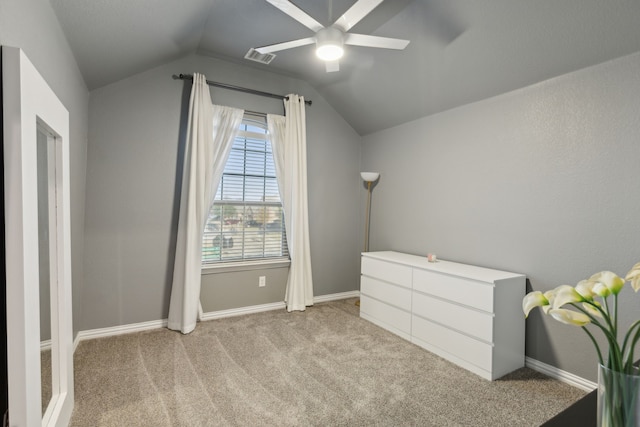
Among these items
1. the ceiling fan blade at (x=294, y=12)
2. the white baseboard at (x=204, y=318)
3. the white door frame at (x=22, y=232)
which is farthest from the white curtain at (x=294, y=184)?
the white door frame at (x=22, y=232)

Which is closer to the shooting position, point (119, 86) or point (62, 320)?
point (62, 320)

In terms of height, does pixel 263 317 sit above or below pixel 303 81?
below

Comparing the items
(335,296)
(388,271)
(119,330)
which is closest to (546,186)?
(388,271)

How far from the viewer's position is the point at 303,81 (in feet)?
13.3

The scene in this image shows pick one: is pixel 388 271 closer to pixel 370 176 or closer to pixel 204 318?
pixel 370 176

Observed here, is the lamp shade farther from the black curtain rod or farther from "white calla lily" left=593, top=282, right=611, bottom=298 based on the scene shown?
"white calla lily" left=593, top=282, right=611, bottom=298

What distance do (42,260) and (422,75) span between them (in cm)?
311

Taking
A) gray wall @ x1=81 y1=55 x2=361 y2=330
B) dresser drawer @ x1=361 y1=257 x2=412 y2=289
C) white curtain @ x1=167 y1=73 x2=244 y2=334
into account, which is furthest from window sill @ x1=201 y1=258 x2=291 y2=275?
dresser drawer @ x1=361 y1=257 x2=412 y2=289

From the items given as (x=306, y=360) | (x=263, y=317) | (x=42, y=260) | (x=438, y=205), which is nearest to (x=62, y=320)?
(x=42, y=260)

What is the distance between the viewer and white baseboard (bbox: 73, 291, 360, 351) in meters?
2.97

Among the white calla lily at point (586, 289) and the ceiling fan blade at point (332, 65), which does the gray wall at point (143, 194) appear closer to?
the ceiling fan blade at point (332, 65)

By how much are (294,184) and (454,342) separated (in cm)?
229

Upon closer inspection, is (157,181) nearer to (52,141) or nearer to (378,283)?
(52,141)

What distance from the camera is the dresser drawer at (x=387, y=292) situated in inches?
122
